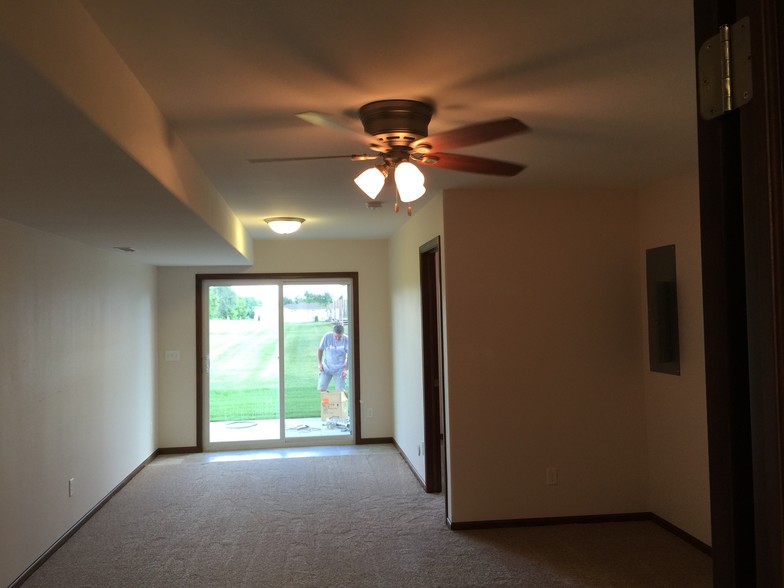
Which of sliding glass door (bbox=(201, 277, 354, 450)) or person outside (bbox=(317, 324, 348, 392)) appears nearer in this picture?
sliding glass door (bbox=(201, 277, 354, 450))

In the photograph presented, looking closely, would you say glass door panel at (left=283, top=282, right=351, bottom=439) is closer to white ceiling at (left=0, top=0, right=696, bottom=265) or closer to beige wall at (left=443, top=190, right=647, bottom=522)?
beige wall at (left=443, top=190, right=647, bottom=522)

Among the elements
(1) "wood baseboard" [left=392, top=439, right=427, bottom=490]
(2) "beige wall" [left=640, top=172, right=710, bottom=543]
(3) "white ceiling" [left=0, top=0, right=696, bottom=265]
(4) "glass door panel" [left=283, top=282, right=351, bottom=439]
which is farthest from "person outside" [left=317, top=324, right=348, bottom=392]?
(3) "white ceiling" [left=0, top=0, right=696, bottom=265]

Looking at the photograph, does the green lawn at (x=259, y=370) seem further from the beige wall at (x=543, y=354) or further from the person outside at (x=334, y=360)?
the beige wall at (x=543, y=354)

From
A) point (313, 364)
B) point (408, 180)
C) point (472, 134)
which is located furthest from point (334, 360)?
point (472, 134)

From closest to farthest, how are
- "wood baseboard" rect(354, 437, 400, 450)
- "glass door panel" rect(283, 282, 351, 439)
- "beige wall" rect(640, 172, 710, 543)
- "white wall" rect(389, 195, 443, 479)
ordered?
1. "beige wall" rect(640, 172, 710, 543)
2. "white wall" rect(389, 195, 443, 479)
3. "wood baseboard" rect(354, 437, 400, 450)
4. "glass door panel" rect(283, 282, 351, 439)

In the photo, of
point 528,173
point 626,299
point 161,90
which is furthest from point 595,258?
point 161,90

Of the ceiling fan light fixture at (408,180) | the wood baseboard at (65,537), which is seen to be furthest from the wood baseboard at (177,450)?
the ceiling fan light fixture at (408,180)

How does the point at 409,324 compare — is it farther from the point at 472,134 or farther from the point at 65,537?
the point at 472,134

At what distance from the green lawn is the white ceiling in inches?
152

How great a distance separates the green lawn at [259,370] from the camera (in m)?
7.36

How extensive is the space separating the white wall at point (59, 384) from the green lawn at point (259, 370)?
1.27 meters

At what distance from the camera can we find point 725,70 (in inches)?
29.8

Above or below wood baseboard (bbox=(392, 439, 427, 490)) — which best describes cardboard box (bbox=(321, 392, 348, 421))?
above

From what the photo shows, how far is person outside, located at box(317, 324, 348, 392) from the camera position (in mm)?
7504
